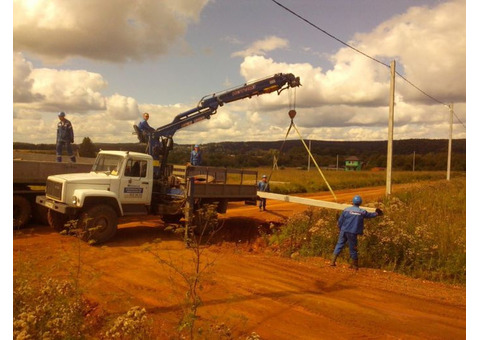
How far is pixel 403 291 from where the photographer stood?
23.9 ft

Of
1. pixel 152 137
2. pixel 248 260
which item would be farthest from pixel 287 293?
pixel 152 137

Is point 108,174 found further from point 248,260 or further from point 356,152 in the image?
point 356,152

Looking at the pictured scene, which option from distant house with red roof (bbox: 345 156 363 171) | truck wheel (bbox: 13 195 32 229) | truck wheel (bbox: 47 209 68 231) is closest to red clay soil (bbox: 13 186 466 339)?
truck wheel (bbox: 47 209 68 231)

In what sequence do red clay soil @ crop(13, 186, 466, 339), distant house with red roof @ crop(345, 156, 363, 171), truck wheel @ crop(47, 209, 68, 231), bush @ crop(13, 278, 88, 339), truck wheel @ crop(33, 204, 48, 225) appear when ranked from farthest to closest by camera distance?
distant house with red roof @ crop(345, 156, 363, 171) < truck wheel @ crop(33, 204, 48, 225) < truck wheel @ crop(47, 209, 68, 231) < red clay soil @ crop(13, 186, 466, 339) < bush @ crop(13, 278, 88, 339)

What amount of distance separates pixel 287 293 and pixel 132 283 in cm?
291

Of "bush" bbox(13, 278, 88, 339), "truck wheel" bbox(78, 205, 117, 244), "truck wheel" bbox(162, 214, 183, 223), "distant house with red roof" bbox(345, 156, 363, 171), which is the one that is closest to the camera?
"bush" bbox(13, 278, 88, 339)

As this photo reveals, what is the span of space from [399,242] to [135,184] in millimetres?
7096

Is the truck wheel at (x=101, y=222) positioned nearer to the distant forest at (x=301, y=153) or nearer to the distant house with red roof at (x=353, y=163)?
the distant forest at (x=301, y=153)

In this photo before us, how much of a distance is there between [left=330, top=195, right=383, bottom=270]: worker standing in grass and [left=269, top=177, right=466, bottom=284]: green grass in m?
0.59

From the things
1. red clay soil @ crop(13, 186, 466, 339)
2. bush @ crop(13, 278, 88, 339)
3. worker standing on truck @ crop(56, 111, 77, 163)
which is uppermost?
worker standing on truck @ crop(56, 111, 77, 163)

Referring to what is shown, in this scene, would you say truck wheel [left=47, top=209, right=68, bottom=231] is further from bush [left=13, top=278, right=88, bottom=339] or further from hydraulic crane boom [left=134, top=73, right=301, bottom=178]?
bush [left=13, top=278, right=88, bottom=339]

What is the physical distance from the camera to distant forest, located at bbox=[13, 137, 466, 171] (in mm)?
13211

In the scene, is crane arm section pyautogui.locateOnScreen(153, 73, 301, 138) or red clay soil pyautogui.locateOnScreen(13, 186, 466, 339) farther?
crane arm section pyautogui.locateOnScreen(153, 73, 301, 138)

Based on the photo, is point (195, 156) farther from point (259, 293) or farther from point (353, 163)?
point (353, 163)
